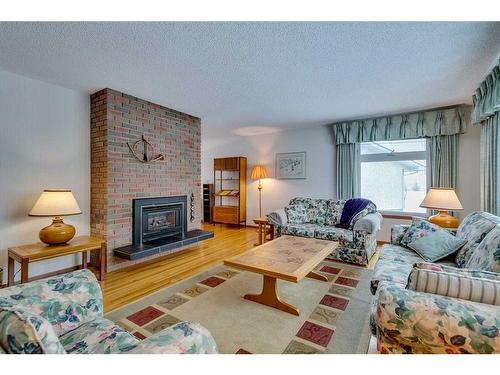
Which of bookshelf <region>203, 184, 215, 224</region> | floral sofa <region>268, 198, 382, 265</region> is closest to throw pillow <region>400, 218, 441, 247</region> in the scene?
floral sofa <region>268, 198, 382, 265</region>

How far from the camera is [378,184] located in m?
4.42

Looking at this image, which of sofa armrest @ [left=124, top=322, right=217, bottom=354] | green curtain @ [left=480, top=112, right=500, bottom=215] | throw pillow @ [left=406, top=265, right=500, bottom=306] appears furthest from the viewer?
green curtain @ [left=480, top=112, right=500, bottom=215]

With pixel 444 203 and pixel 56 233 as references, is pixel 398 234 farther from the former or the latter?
pixel 56 233

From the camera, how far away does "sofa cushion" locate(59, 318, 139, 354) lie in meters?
1.04

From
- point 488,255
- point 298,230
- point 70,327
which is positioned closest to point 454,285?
point 488,255

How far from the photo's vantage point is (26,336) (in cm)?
68

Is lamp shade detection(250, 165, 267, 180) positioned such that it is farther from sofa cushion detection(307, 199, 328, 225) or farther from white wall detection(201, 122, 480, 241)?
sofa cushion detection(307, 199, 328, 225)

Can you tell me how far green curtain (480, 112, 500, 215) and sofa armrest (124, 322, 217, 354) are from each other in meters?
3.46

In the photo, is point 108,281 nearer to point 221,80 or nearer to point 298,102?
point 221,80

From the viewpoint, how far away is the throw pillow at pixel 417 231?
247cm

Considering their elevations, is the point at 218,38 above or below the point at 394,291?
above

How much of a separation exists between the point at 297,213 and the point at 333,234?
0.90 m

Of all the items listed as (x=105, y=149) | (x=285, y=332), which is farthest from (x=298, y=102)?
(x=285, y=332)
